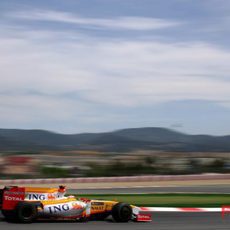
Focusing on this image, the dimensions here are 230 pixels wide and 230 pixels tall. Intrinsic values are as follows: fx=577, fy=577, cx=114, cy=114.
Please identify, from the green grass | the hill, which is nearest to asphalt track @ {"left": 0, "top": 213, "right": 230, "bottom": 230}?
the green grass

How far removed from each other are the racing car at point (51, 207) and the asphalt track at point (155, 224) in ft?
0.55

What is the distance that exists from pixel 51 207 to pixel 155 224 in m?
2.23

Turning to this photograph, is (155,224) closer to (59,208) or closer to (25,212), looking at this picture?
(59,208)

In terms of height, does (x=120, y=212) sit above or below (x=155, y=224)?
above

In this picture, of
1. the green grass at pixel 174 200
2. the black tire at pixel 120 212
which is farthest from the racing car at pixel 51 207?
the green grass at pixel 174 200

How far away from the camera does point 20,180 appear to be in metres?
34.1

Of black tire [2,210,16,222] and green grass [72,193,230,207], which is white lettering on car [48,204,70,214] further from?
green grass [72,193,230,207]

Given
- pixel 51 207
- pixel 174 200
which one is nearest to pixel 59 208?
pixel 51 207

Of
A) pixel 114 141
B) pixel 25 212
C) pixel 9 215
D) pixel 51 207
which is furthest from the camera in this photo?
pixel 114 141

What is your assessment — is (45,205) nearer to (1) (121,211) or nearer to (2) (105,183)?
(1) (121,211)

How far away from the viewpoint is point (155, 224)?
40.1ft

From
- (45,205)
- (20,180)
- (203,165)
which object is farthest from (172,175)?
(45,205)

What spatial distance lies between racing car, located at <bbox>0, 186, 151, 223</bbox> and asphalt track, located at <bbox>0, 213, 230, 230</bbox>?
0.17 meters

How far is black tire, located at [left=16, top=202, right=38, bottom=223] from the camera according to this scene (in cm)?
1152
